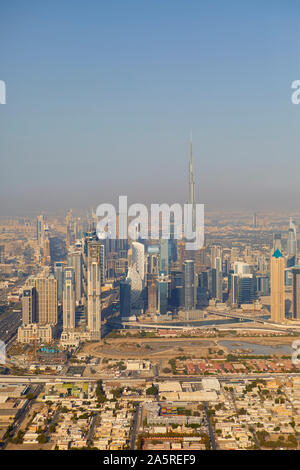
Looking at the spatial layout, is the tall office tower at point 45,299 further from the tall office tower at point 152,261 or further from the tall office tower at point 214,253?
the tall office tower at point 214,253

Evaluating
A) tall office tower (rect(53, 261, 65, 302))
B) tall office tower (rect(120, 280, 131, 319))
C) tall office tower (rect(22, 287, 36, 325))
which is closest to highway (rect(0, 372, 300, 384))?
tall office tower (rect(22, 287, 36, 325))

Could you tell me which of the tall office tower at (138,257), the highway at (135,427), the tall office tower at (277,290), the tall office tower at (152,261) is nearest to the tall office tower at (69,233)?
the tall office tower at (138,257)

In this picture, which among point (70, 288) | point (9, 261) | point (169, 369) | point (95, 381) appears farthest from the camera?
point (9, 261)

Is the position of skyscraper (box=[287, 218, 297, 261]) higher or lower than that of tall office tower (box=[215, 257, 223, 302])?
higher

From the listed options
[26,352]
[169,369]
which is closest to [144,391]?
[169,369]

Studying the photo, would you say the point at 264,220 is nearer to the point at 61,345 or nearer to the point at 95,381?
the point at 61,345

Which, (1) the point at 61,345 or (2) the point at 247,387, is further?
(1) the point at 61,345

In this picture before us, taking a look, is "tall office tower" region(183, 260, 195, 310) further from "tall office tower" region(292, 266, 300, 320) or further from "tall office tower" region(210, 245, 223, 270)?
"tall office tower" region(292, 266, 300, 320)
